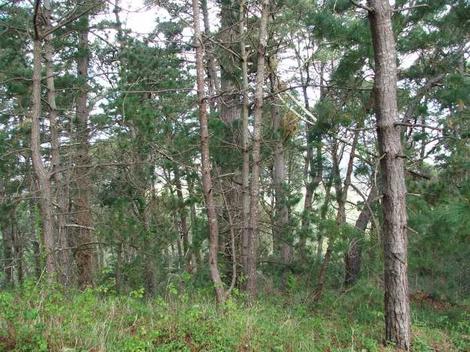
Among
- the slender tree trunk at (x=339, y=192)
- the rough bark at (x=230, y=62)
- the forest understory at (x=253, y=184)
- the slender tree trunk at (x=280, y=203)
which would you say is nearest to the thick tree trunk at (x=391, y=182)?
the forest understory at (x=253, y=184)

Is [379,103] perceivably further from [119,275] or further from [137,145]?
[119,275]

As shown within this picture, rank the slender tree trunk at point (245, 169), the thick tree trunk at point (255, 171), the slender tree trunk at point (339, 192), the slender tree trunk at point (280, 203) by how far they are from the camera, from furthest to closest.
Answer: the slender tree trunk at point (280, 203) → the slender tree trunk at point (245, 169) → the thick tree trunk at point (255, 171) → the slender tree trunk at point (339, 192)

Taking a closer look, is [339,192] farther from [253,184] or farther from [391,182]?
[391,182]

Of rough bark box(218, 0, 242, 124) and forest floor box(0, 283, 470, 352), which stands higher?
rough bark box(218, 0, 242, 124)

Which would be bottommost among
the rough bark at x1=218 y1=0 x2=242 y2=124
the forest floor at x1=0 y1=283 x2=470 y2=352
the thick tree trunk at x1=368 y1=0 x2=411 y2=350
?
the forest floor at x1=0 y1=283 x2=470 y2=352

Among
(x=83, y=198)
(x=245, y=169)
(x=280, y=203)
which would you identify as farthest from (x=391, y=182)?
(x=83, y=198)

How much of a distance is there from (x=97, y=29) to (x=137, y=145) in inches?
155

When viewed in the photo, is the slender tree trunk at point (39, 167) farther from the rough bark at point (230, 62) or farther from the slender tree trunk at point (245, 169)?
the rough bark at point (230, 62)

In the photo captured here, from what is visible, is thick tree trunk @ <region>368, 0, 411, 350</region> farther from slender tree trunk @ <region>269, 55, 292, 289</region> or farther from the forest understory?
slender tree trunk @ <region>269, 55, 292, 289</region>

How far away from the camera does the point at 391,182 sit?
4.62m

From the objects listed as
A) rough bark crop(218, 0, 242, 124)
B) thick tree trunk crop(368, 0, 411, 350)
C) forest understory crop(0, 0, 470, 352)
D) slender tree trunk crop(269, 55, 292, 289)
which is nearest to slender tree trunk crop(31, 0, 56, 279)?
forest understory crop(0, 0, 470, 352)

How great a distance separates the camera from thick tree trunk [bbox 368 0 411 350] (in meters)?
4.61

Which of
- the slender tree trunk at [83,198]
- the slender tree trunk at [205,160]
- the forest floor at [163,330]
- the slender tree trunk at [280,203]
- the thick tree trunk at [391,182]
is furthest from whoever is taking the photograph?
the slender tree trunk at [83,198]

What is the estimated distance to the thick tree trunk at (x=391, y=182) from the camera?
15.1ft
